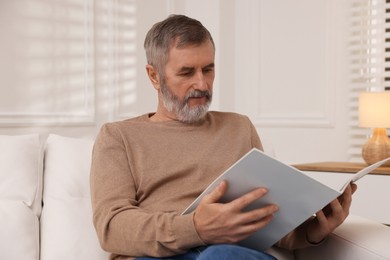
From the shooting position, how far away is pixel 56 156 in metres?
1.86

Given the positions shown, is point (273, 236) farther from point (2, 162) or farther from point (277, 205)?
point (2, 162)

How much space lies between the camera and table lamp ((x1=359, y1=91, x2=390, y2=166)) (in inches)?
117

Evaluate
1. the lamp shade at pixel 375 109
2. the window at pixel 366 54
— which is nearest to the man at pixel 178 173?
the lamp shade at pixel 375 109

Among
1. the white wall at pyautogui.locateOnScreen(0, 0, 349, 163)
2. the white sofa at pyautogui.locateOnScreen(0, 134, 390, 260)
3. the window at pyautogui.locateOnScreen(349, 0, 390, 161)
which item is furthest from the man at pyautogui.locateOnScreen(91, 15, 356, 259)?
the window at pyautogui.locateOnScreen(349, 0, 390, 161)

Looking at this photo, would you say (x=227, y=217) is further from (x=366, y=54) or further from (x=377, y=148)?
(x=366, y=54)

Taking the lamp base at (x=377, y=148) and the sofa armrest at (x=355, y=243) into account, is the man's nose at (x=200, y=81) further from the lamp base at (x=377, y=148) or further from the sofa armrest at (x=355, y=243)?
the lamp base at (x=377, y=148)

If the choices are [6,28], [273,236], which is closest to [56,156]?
[273,236]

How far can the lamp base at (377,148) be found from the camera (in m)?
3.01

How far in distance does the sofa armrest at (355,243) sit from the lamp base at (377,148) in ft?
4.44

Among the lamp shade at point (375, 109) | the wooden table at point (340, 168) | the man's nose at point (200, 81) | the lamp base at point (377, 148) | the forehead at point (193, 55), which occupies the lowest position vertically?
the wooden table at point (340, 168)

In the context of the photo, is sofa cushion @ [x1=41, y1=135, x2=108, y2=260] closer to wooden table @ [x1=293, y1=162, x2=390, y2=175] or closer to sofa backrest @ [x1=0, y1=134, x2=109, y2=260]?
sofa backrest @ [x1=0, y1=134, x2=109, y2=260]

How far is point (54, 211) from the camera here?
177 centimetres

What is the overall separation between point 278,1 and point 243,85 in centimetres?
57

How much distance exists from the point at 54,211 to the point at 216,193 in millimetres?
664
